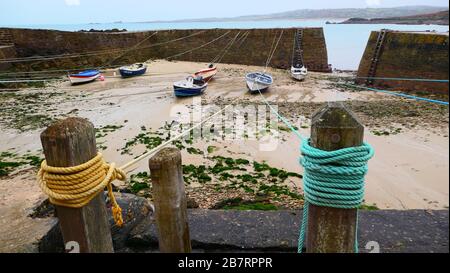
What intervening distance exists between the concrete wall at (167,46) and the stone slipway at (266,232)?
793 inches

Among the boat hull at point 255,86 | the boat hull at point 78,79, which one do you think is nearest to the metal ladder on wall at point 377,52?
the boat hull at point 255,86

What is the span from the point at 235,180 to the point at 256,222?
3.71 metres

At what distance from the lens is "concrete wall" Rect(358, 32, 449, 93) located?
15.2 meters

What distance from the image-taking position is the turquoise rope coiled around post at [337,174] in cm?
155

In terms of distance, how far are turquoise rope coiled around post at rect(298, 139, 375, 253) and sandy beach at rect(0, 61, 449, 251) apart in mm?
346

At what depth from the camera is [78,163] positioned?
69.0 inches

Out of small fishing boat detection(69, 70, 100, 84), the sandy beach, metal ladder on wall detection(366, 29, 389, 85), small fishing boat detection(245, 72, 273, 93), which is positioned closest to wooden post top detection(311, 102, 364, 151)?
the sandy beach

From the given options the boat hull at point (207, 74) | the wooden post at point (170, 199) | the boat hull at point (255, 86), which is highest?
the wooden post at point (170, 199)

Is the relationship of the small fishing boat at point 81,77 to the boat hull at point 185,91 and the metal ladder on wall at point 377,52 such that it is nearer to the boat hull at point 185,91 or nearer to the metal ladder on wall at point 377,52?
the boat hull at point 185,91

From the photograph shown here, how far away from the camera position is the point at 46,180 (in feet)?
5.95

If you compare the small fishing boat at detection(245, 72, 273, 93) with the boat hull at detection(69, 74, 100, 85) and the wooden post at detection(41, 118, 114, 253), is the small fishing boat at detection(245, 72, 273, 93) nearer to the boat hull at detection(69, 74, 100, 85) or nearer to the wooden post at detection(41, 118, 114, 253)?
the boat hull at detection(69, 74, 100, 85)

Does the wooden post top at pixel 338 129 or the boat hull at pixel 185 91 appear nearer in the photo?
the wooden post top at pixel 338 129
